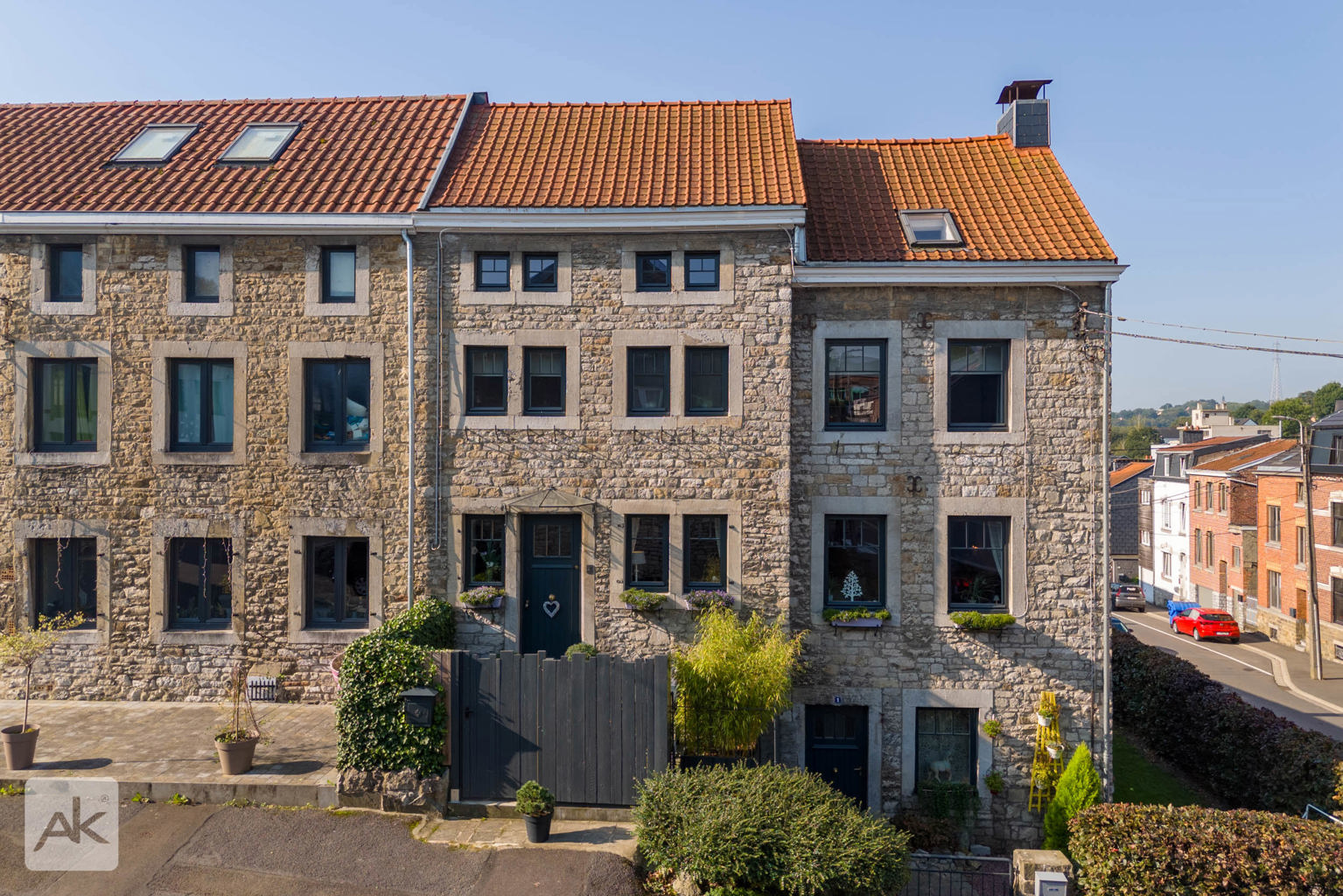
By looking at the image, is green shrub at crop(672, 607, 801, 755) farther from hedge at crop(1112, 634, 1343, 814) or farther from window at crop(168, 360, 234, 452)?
hedge at crop(1112, 634, 1343, 814)

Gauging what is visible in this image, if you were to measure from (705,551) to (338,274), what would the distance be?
304 inches

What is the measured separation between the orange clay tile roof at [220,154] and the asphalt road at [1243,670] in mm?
25567

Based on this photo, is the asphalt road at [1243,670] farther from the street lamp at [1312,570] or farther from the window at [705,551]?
the window at [705,551]

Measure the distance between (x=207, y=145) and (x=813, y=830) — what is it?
15668 millimetres

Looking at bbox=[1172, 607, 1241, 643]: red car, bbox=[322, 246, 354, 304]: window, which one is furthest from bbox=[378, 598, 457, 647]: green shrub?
bbox=[1172, 607, 1241, 643]: red car

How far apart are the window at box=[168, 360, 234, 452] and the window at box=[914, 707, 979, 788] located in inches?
494

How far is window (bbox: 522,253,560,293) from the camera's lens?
41.5ft

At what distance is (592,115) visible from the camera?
1512 centimetres

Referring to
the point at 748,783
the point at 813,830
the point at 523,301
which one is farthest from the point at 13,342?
the point at 813,830

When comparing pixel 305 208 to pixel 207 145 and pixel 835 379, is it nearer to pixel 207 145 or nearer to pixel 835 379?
pixel 207 145

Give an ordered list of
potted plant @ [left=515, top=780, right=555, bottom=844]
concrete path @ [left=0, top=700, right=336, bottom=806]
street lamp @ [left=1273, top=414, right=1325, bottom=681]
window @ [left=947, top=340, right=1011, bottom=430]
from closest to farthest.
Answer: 1. potted plant @ [left=515, top=780, right=555, bottom=844]
2. concrete path @ [left=0, top=700, right=336, bottom=806]
3. window @ [left=947, top=340, right=1011, bottom=430]
4. street lamp @ [left=1273, top=414, right=1325, bottom=681]

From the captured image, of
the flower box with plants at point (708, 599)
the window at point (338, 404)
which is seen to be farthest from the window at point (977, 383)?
the window at point (338, 404)

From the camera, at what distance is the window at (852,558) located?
1280cm

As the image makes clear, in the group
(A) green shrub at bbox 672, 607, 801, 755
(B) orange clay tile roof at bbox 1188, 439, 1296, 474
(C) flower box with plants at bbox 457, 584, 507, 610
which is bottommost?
(A) green shrub at bbox 672, 607, 801, 755
